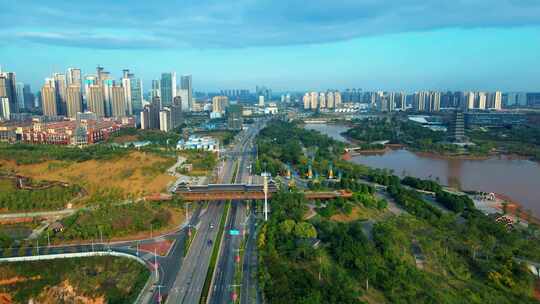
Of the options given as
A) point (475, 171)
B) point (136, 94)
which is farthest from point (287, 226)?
point (136, 94)

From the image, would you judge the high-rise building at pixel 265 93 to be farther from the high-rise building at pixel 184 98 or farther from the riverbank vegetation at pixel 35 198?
the riverbank vegetation at pixel 35 198

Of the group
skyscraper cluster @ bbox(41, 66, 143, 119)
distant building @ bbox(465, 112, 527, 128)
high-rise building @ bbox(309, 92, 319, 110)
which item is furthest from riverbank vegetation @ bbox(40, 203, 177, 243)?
high-rise building @ bbox(309, 92, 319, 110)

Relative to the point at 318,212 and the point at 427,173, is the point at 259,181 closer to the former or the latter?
the point at 318,212

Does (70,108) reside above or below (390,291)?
above

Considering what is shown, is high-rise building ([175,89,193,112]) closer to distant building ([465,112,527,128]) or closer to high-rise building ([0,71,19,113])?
high-rise building ([0,71,19,113])

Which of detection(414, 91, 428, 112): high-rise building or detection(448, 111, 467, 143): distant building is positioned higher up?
detection(414, 91, 428, 112): high-rise building

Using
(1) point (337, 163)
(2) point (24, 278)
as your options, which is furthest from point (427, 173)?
(2) point (24, 278)
